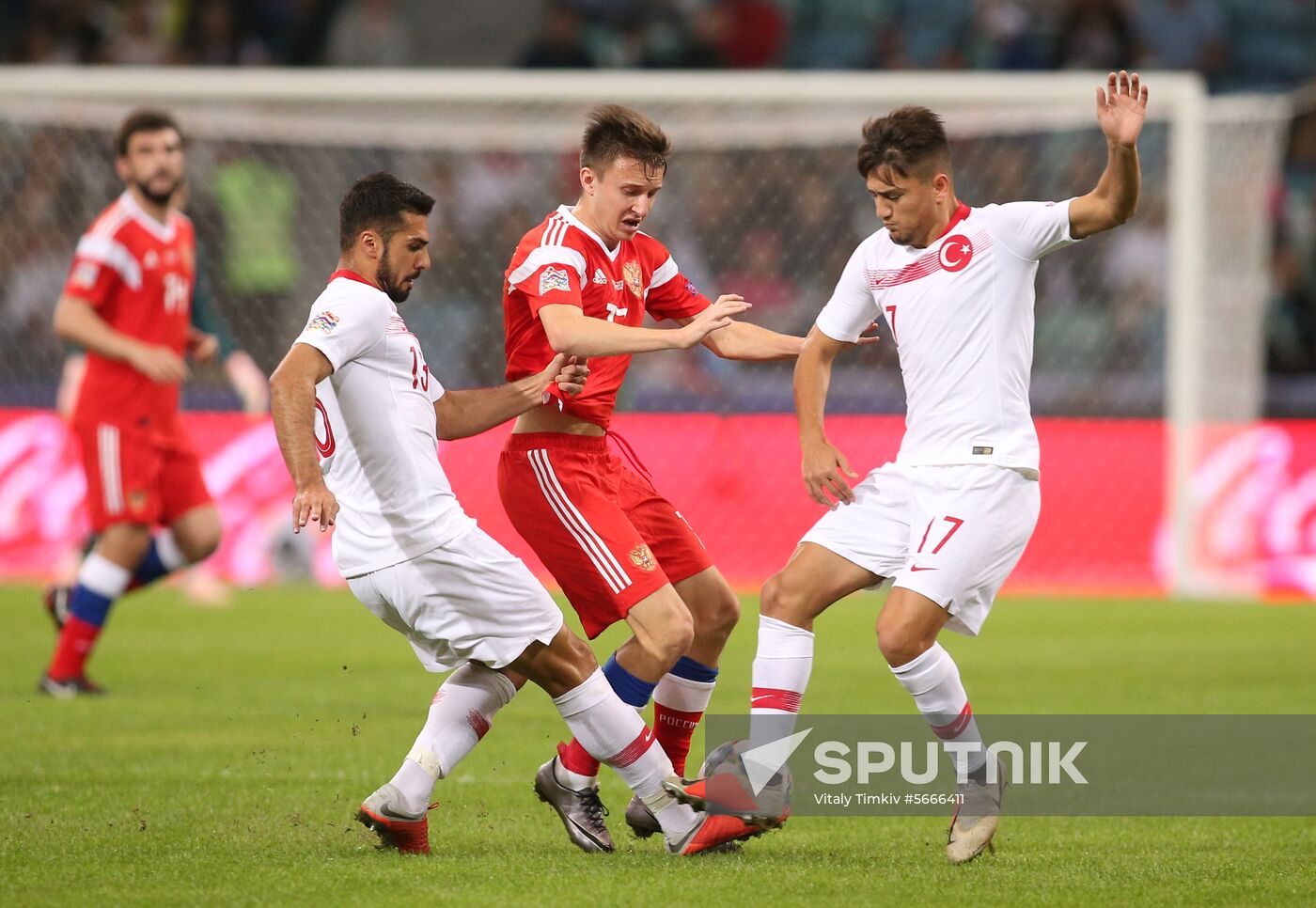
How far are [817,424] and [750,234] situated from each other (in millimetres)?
9353

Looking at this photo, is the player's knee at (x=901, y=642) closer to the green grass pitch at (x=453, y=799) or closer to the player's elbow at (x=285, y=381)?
the green grass pitch at (x=453, y=799)

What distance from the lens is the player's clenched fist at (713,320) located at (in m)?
5.07

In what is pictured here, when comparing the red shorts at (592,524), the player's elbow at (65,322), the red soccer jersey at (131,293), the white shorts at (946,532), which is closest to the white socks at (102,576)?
the red soccer jersey at (131,293)

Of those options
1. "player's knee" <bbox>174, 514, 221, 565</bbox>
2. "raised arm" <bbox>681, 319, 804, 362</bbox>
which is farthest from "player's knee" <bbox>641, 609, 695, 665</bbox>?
"player's knee" <bbox>174, 514, 221, 565</bbox>

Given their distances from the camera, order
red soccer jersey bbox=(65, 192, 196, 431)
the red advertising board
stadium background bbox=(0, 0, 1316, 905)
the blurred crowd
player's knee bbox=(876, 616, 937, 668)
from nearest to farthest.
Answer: player's knee bbox=(876, 616, 937, 668) → stadium background bbox=(0, 0, 1316, 905) → red soccer jersey bbox=(65, 192, 196, 431) → the red advertising board → the blurred crowd

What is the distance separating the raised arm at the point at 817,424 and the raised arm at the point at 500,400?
754 mm

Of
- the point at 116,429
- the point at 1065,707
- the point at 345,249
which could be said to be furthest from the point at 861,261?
the point at 116,429

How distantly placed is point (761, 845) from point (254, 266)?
1027cm

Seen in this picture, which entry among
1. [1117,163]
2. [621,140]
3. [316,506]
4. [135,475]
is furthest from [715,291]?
[316,506]

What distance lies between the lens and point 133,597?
45.5 feet

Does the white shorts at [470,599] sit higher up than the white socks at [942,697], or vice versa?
the white shorts at [470,599]

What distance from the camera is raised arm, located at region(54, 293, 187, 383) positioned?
8.18 metres

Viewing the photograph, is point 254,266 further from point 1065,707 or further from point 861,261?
point 861,261

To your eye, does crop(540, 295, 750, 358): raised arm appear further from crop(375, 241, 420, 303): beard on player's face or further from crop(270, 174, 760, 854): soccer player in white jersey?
crop(375, 241, 420, 303): beard on player's face
